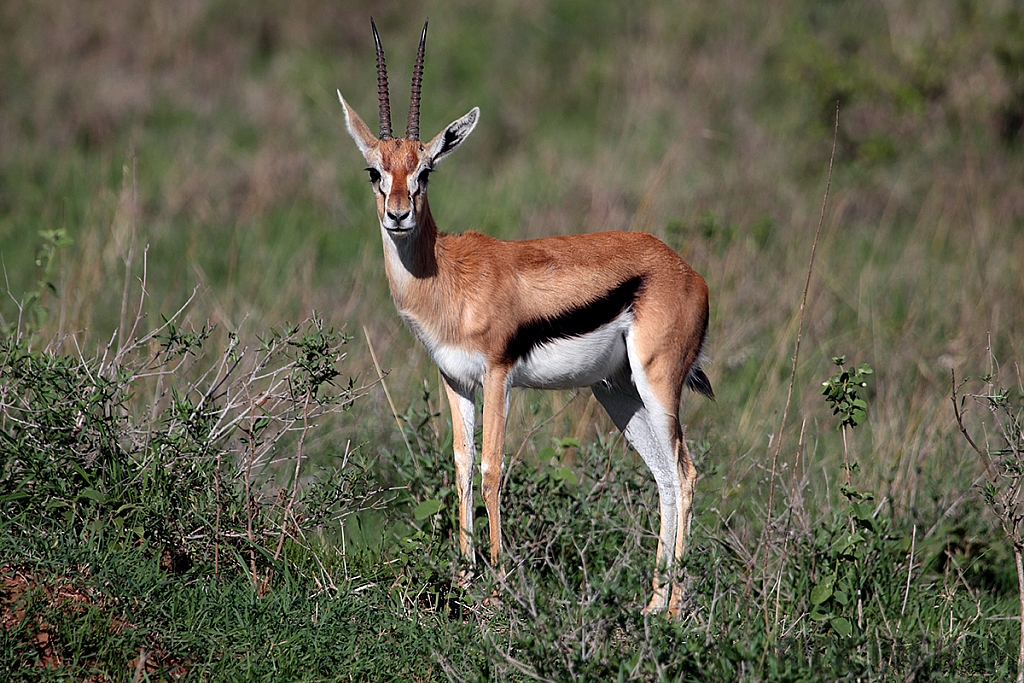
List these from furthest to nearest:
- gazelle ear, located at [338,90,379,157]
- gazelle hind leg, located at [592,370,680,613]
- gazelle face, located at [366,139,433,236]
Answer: gazelle hind leg, located at [592,370,680,613] → gazelle ear, located at [338,90,379,157] → gazelle face, located at [366,139,433,236]

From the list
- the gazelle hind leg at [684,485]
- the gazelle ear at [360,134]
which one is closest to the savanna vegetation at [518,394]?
the gazelle hind leg at [684,485]

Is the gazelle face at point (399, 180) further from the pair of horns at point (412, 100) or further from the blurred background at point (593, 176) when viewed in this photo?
the blurred background at point (593, 176)

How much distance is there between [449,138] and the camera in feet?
16.6

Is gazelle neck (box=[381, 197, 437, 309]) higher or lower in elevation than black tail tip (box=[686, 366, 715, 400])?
higher

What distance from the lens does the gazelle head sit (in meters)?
4.62

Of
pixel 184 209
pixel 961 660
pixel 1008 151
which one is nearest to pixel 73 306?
pixel 184 209

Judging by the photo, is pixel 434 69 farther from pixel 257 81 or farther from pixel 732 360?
pixel 732 360

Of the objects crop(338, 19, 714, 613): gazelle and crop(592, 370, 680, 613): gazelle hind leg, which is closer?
crop(338, 19, 714, 613): gazelle

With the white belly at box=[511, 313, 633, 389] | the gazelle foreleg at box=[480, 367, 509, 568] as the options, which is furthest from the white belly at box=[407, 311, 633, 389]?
the gazelle foreleg at box=[480, 367, 509, 568]

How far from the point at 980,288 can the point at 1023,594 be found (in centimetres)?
457

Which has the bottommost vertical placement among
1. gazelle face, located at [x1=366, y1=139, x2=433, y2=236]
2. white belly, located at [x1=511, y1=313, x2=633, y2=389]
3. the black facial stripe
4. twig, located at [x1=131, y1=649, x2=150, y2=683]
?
twig, located at [x1=131, y1=649, x2=150, y2=683]

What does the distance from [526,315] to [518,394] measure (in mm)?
1287

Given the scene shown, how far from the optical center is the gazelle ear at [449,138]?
4.91m

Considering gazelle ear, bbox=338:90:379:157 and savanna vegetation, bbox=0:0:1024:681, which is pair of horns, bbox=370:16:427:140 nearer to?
gazelle ear, bbox=338:90:379:157
